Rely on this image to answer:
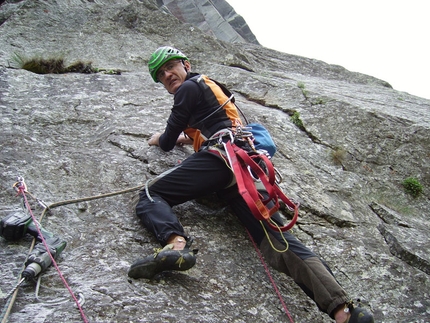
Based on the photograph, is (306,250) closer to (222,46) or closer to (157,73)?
(157,73)

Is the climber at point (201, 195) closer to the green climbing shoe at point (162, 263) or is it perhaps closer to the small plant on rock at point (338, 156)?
the green climbing shoe at point (162, 263)

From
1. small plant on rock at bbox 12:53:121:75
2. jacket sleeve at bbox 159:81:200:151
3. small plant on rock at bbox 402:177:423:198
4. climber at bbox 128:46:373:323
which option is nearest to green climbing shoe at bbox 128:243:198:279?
climber at bbox 128:46:373:323

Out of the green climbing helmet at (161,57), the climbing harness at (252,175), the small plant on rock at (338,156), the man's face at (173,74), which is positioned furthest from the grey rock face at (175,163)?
the green climbing helmet at (161,57)

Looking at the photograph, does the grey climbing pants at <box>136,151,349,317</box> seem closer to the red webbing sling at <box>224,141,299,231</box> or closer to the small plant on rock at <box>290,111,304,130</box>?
the red webbing sling at <box>224,141,299,231</box>

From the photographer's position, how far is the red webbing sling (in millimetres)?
3232

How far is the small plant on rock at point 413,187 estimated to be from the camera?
5.84m

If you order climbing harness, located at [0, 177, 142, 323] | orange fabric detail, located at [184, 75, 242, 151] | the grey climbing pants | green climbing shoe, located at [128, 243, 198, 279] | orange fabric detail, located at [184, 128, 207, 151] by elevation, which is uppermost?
orange fabric detail, located at [184, 75, 242, 151]

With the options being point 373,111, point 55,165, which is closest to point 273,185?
point 55,165

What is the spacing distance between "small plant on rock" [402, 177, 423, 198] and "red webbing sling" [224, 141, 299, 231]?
3358mm

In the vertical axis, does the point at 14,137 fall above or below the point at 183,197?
below

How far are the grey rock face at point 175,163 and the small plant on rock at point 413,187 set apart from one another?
10 cm

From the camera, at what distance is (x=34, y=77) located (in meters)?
6.71

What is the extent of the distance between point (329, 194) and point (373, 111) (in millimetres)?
2843

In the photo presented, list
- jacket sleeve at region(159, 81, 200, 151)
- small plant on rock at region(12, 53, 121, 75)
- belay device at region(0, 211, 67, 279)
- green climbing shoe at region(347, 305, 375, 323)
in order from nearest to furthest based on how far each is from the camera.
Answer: green climbing shoe at region(347, 305, 375, 323) → belay device at region(0, 211, 67, 279) → jacket sleeve at region(159, 81, 200, 151) → small plant on rock at region(12, 53, 121, 75)
